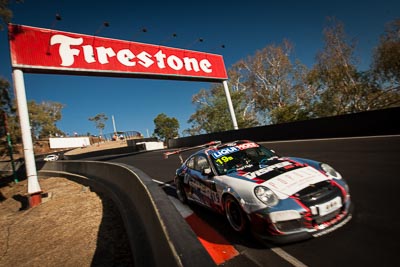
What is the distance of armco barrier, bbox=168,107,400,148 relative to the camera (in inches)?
448

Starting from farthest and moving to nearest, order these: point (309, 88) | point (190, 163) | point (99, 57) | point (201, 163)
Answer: point (309, 88) → point (99, 57) → point (190, 163) → point (201, 163)

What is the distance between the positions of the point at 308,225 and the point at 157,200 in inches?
90.8

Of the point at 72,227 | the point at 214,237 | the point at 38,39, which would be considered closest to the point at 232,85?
the point at 38,39

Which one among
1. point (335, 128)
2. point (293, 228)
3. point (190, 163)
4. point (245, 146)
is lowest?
point (293, 228)

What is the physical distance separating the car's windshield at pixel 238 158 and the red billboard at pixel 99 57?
1184cm

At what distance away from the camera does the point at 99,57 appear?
50.0 feet

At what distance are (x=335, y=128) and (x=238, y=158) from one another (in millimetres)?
10841

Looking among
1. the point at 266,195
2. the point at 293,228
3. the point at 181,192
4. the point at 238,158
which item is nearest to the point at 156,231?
the point at 266,195

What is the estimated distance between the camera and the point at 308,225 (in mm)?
3320

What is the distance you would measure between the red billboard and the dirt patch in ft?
22.1

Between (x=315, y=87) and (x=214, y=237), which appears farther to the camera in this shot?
(x=315, y=87)

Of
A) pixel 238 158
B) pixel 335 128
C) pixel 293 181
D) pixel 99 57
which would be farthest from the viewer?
pixel 99 57

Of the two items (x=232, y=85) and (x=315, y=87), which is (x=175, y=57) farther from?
(x=232, y=85)

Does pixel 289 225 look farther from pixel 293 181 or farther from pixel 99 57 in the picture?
pixel 99 57
